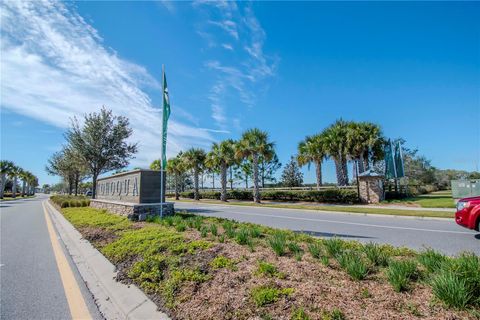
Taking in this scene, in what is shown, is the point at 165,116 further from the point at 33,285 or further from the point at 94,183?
the point at 94,183

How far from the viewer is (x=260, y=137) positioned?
31.3 metres

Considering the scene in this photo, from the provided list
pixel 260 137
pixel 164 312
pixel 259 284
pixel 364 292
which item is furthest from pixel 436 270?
pixel 260 137

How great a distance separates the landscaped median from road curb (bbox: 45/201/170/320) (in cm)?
14

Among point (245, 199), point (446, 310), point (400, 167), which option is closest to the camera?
point (446, 310)

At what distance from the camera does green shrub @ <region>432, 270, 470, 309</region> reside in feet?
8.73

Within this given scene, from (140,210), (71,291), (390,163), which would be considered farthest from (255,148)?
(71,291)

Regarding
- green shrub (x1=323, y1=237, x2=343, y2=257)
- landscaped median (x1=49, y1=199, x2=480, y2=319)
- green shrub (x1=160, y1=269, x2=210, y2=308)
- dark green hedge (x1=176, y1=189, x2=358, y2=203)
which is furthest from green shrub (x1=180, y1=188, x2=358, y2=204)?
green shrub (x1=160, y1=269, x2=210, y2=308)

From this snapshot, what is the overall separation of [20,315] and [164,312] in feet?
6.81

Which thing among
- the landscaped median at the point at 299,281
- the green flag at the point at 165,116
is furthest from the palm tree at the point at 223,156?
the landscaped median at the point at 299,281

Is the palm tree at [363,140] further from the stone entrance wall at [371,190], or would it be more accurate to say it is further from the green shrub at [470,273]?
the green shrub at [470,273]

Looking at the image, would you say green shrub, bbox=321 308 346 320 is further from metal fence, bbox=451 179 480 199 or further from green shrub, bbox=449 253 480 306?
metal fence, bbox=451 179 480 199

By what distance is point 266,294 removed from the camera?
127 inches

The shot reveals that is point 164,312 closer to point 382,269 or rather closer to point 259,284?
point 259,284

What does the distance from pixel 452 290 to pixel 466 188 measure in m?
18.3
